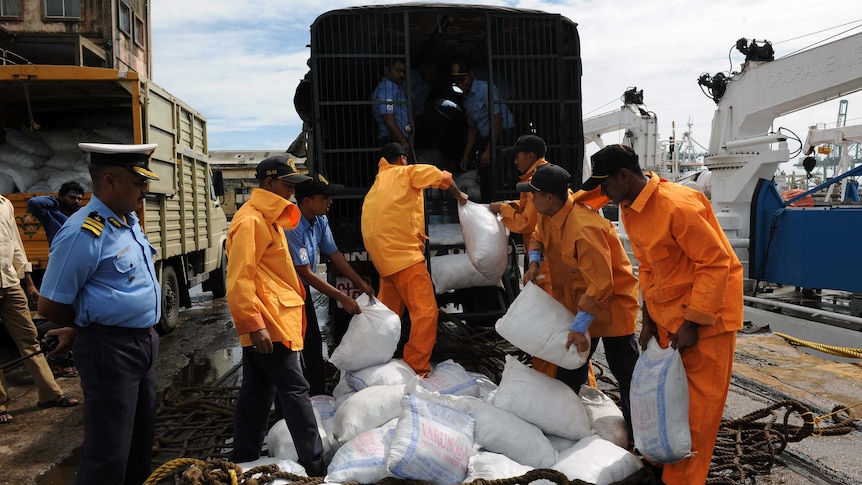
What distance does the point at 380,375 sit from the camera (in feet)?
11.3

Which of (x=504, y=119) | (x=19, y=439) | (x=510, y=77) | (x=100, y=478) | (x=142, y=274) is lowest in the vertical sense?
(x=19, y=439)

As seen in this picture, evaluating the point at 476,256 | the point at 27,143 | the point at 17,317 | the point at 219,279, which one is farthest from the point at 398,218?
the point at 219,279

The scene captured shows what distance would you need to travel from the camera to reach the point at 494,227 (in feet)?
13.2

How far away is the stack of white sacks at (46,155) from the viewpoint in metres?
5.63

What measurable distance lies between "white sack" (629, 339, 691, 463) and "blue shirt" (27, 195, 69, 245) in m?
4.38

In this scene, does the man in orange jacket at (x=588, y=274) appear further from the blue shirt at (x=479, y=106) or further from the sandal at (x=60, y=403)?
the sandal at (x=60, y=403)

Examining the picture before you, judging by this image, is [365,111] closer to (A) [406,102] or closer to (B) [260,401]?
(A) [406,102]

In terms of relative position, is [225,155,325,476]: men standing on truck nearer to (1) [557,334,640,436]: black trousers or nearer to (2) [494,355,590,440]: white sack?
(2) [494,355,590,440]: white sack

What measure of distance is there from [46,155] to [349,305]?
449 centimetres

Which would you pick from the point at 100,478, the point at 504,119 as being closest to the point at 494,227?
the point at 504,119

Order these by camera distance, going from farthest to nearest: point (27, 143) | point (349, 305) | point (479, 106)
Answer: point (27, 143), point (479, 106), point (349, 305)

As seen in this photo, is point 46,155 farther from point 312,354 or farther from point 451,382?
point 451,382

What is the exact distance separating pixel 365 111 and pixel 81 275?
116 inches

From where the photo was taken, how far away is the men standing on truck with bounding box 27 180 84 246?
181 inches
